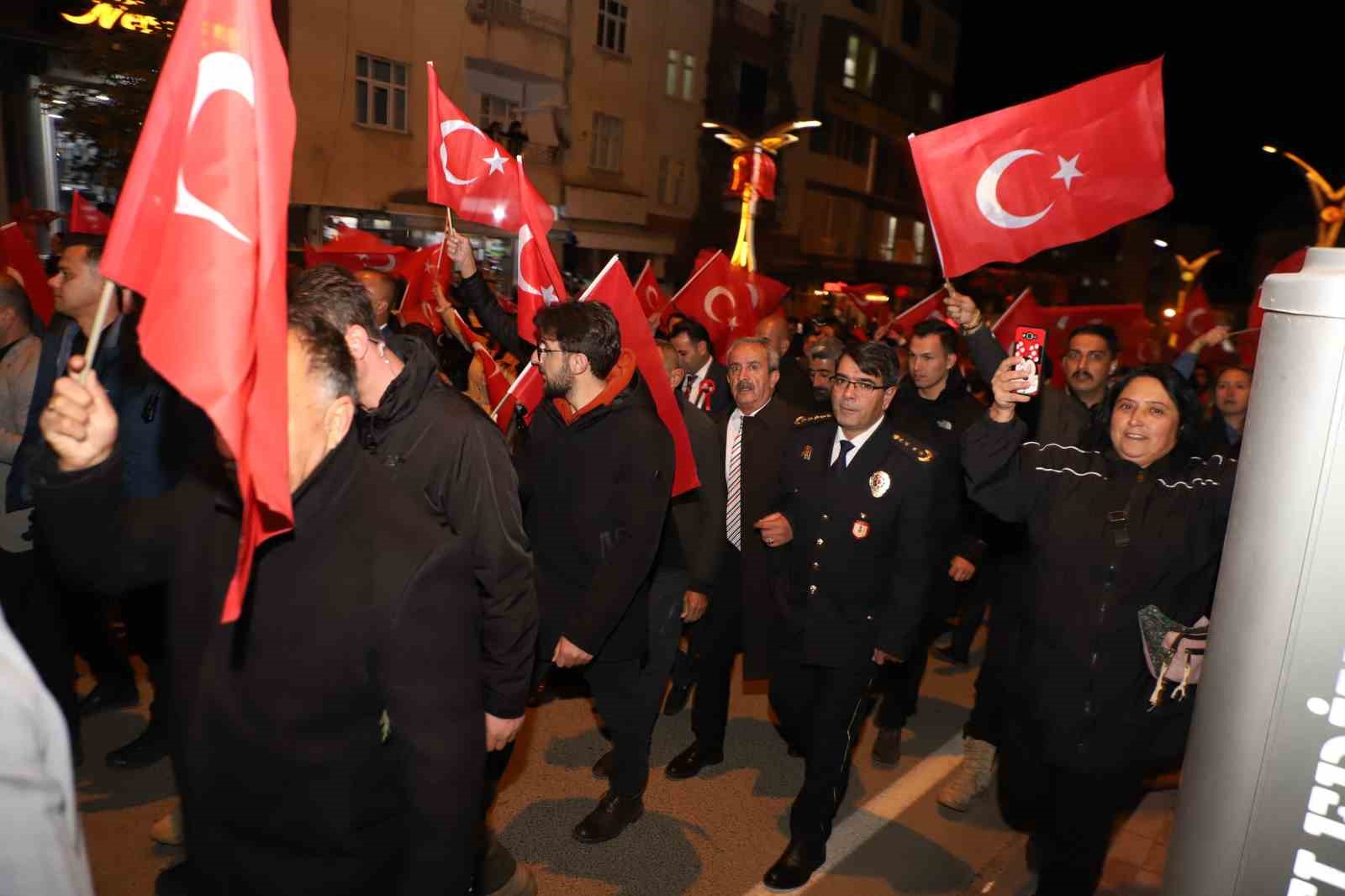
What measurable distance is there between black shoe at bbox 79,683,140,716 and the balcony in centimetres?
1892

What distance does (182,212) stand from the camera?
6.23 ft

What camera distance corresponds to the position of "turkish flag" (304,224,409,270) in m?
8.41

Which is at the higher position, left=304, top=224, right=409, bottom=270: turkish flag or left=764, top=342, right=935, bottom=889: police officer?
left=304, top=224, right=409, bottom=270: turkish flag

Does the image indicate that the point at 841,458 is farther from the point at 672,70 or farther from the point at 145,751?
the point at 672,70

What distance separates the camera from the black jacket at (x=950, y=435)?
17.6 ft

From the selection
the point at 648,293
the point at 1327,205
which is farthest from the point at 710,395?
the point at 1327,205

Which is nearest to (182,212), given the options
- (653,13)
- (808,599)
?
(808,599)

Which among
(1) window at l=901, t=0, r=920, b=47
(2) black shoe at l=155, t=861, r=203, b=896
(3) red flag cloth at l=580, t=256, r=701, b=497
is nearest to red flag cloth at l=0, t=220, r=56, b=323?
(3) red flag cloth at l=580, t=256, r=701, b=497

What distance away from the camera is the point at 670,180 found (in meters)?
30.0

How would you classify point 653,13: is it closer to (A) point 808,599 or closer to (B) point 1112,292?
(A) point 808,599

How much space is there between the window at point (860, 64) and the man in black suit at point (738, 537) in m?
40.4

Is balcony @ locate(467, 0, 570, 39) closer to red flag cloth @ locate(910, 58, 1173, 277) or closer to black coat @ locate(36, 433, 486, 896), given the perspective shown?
red flag cloth @ locate(910, 58, 1173, 277)

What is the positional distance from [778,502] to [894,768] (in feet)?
5.79

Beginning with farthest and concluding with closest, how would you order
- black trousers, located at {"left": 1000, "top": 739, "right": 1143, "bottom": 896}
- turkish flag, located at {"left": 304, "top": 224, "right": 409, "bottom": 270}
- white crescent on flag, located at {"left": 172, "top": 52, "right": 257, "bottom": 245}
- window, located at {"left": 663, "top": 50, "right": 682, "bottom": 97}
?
window, located at {"left": 663, "top": 50, "right": 682, "bottom": 97}
turkish flag, located at {"left": 304, "top": 224, "right": 409, "bottom": 270}
black trousers, located at {"left": 1000, "top": 739, "right": 1143, "bottom": 896}
white crescent on flag, located at {"left": 172, "top": 52, "right": 257, "bottom": 245}
